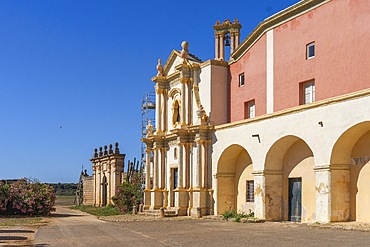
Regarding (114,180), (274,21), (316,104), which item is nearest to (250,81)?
(274,21)

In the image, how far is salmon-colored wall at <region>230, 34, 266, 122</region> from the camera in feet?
83.6

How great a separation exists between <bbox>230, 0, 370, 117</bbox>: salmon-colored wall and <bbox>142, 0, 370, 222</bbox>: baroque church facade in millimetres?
43

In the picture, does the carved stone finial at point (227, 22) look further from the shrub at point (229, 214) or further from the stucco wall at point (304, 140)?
Result: the shrub at point (229, 214)

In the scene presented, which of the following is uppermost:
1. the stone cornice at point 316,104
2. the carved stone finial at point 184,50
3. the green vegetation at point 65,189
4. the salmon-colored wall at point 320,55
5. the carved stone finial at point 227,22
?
the carved stone finial at point 227,22

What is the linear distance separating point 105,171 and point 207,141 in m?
21.0

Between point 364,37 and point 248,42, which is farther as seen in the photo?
point 248,42

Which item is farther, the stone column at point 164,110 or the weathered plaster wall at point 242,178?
the stone column at point 164,110

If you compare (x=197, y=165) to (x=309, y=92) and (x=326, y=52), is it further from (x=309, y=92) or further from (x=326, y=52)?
(x=326, y=52)

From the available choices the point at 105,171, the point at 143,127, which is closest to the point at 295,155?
the point at 143,127

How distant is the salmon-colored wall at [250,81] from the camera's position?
83.6 ft

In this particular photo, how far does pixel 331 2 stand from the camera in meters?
21.4

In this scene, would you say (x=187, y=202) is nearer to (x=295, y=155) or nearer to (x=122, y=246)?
(x=295, y=155)

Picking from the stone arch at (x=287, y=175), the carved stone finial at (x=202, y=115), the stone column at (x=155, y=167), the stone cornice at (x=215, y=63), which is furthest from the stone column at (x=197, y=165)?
the stone arch at (x=287, y=175)

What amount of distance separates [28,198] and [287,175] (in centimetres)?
1638
